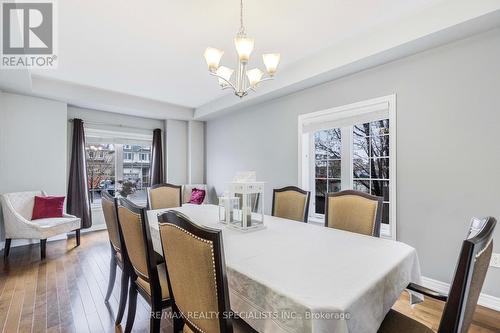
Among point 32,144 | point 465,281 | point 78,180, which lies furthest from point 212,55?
point 78,180

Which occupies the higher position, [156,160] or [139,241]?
[156,160]

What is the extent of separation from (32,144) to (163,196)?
249 centimetres

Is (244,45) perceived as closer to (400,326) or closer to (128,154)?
(400,326)

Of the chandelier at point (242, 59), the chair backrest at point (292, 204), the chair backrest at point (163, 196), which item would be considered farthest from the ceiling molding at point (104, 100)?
the chair backrest at point (292, 204)

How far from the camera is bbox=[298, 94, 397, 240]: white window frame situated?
2.62 m

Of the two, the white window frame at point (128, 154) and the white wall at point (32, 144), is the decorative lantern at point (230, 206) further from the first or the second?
the white window frame at point (128, 154)

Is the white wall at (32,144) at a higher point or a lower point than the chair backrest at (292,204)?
higher

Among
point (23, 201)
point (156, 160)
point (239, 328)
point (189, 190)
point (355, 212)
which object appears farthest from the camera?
point (156, 160)

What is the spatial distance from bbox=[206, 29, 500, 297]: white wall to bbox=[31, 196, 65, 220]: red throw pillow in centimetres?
443

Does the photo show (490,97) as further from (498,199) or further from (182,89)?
(182,89)

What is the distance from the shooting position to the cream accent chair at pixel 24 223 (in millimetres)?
3260

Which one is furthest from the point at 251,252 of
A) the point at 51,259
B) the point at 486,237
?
the point at 51,259

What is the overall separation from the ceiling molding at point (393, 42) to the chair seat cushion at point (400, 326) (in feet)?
7.42

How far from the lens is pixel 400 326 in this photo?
1.17 meters
